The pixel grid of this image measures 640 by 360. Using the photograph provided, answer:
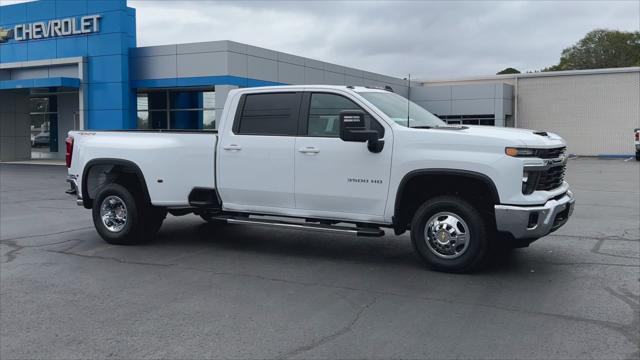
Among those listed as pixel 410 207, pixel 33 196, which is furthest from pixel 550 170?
pixel 33 196

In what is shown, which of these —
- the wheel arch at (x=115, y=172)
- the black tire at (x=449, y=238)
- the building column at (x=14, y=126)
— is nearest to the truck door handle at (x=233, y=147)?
the wheel arch at (x=115, y=172)

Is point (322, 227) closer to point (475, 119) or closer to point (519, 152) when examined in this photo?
point (519, 152)

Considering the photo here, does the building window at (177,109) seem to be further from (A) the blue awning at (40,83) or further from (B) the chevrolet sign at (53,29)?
(B) the chevrolet sign at (53,29)

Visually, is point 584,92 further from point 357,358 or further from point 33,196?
point 357,358

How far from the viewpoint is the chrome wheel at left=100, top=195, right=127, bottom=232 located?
8891mm

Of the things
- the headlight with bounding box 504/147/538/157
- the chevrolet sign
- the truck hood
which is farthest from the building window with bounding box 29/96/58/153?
the headlight with bounding box 504/147/538/157

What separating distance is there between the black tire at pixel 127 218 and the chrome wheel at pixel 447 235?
402 cm

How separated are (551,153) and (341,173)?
7.57ft

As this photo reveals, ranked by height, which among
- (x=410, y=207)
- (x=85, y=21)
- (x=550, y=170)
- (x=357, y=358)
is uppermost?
(x=85, y=21)

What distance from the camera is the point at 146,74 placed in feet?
90.6

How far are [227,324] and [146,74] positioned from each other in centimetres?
2398

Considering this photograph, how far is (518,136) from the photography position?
6617 mm

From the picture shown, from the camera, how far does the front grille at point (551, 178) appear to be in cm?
667

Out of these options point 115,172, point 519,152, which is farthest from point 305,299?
point 115,172
